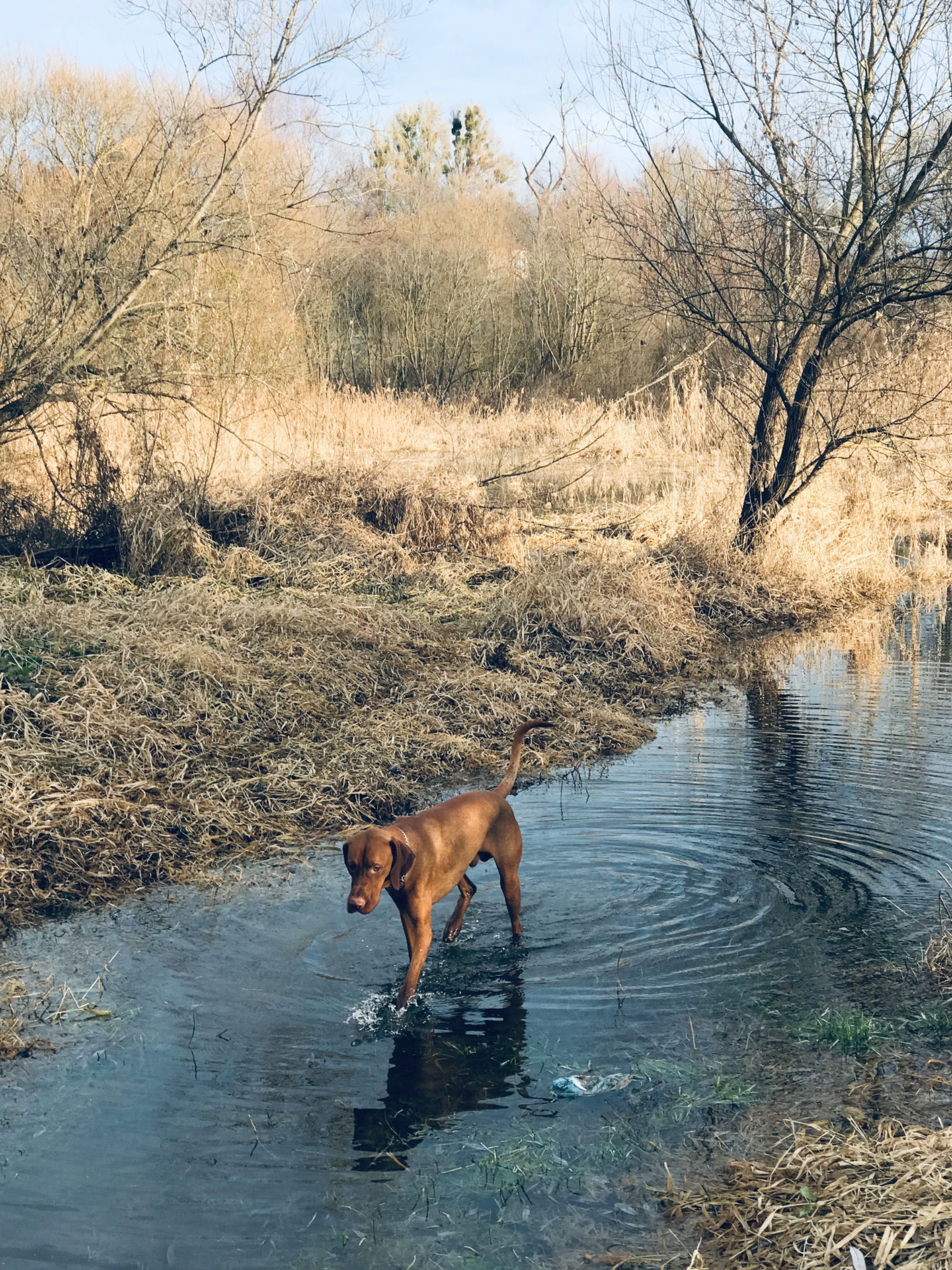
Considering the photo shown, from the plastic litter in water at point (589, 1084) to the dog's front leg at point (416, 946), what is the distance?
2.50 ft

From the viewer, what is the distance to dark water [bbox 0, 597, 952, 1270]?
11.4 ft

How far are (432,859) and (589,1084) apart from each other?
3.72ft

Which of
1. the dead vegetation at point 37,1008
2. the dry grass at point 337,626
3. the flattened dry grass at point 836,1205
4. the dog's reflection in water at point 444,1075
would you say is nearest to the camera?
the flattened dry grass at point 836,1205

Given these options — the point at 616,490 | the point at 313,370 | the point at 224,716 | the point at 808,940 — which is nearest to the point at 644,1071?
the point at 808,940

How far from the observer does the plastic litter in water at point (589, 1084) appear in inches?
162

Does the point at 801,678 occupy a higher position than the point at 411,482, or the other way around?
the point at 411,482

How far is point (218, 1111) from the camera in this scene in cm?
404

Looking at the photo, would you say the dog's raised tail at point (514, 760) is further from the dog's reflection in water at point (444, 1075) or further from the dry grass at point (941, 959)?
the dry grass at point (941, 959)

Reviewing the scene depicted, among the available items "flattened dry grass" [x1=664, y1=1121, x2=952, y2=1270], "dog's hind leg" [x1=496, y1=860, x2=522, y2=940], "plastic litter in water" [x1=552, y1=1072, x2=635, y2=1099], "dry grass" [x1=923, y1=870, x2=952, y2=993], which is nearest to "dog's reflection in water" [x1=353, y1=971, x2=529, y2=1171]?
"plastic litter in water" [x1=552, y1=1072, x2=635, y2=1099]

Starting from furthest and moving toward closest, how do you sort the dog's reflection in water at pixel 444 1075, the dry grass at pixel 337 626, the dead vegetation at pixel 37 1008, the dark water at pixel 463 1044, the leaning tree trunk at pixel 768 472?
1. the leaning tree trunk at pixel 768 472
2. the dry grass at pixel 337 626
3. the dead vegetation at pixel 37 1008
4. the dog's reflection in water at pixel 444 1075
5. the dark water at pixel 463 1044

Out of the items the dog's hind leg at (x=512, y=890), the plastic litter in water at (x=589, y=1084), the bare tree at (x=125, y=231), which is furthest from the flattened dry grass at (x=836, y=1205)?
the bare tree at (x=125, y=231)

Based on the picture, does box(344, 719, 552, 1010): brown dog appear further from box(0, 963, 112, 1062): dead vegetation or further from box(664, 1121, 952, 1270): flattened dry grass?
box(664, 1121, 952, 1270): flattened dry grass

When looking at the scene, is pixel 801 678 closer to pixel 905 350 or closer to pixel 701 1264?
pixel 905 350

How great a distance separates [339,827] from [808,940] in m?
2.92
